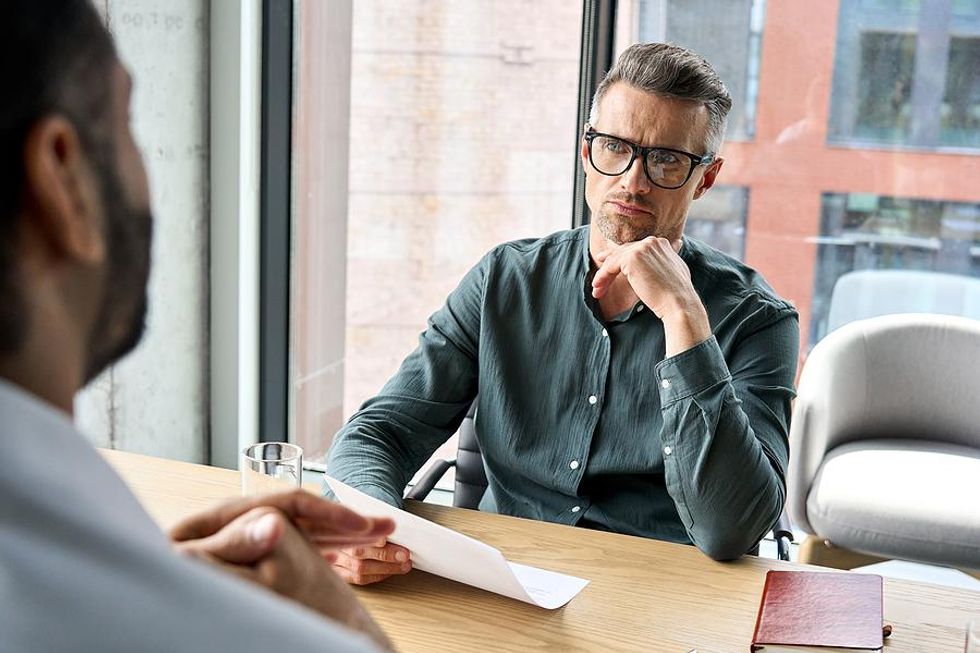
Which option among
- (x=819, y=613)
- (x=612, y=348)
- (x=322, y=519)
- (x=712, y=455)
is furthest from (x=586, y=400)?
(x=322, y=519)

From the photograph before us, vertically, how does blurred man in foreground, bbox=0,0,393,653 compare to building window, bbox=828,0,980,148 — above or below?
below

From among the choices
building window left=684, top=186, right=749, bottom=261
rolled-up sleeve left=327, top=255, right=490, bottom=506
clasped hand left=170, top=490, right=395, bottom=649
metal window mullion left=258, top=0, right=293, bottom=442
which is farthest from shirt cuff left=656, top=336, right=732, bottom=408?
metal window mullion left=258, top=0, right=293, bottom=442

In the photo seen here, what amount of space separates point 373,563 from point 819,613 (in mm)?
571

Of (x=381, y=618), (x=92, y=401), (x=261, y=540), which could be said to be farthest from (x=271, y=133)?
(x=261, y=540)

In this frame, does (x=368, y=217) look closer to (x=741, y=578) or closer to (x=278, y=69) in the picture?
(x=278, y=69)

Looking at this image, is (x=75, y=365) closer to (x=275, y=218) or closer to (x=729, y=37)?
(x=729, y=37)

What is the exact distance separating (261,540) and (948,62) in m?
2.97

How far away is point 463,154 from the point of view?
386cm

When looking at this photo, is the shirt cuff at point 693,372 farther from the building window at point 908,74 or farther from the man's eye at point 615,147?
the building window at point 908,74

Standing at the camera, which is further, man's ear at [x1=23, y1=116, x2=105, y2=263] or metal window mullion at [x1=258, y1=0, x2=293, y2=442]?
metal window mullion at [x1=258, y1=0, x2=293, y2=442]

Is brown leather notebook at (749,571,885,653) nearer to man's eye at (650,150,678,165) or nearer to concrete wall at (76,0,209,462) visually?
man's eye at (650,150,678,165)

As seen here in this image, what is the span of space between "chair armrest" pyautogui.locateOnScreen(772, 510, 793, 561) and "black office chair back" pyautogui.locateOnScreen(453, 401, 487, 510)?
0.58 meters

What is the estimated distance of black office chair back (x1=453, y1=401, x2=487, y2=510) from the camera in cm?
224

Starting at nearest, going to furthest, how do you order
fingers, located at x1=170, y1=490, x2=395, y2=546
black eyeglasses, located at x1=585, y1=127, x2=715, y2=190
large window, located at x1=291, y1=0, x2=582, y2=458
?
1. fingers, located at x1=170, y1=490, x2=395, y2=546
2. black eyeglasses, located at x1=585, y1=127, x2=715, y2=190
3. large window, located at x1=291, y1=0, x2=582, y2=458
